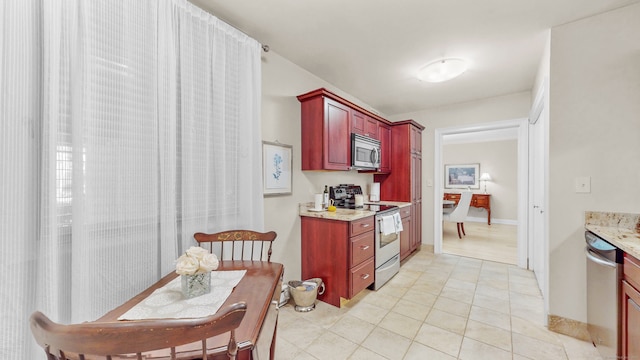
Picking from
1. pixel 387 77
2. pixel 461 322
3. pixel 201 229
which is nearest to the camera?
Result: pixel 201 229

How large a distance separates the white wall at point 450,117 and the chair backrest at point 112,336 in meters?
4.19

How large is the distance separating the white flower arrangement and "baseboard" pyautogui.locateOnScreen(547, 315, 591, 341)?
8.76 feet

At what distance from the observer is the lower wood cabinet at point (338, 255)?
2354 millimetres

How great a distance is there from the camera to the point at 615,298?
1.40 m

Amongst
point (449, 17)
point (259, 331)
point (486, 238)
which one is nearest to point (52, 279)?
point (259, 331)

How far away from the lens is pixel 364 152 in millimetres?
3244

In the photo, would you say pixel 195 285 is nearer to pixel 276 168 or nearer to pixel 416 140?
pixel 276 168

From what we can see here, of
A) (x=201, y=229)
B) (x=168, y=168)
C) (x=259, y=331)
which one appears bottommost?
(x=259, y=331)

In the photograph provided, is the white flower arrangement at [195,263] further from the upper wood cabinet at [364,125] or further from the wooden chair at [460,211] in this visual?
the wooden chair at [460,211]

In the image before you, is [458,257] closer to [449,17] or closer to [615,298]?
[615,298]

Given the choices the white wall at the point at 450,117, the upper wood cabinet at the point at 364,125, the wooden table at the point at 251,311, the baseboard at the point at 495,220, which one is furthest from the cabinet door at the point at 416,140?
the baseboard at the point at 495,220

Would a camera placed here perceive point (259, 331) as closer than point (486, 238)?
Yes

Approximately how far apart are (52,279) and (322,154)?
2054mm

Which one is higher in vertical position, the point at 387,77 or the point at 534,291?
the point at 387,77
